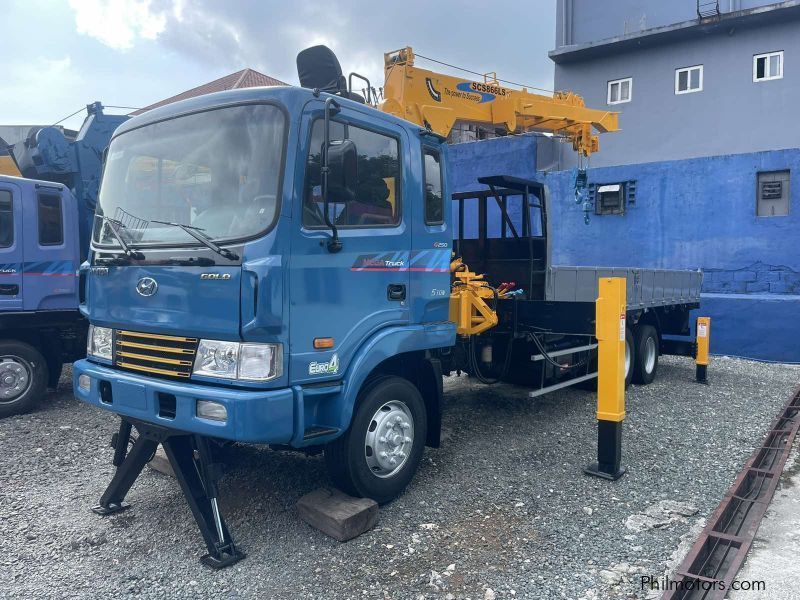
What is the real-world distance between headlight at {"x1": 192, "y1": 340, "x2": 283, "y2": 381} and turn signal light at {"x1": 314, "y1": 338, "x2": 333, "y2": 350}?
266 mm

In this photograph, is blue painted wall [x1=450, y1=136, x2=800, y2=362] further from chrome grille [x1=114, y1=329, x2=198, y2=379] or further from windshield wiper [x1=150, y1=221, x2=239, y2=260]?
chrome grille [x1=114, y1=329, x2=198, y2=379]

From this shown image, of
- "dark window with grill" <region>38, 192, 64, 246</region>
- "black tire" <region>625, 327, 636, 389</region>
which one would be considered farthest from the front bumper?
"black tire" <region>625, 327, 636, 389</region>

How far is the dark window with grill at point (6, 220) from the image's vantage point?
6.57 m

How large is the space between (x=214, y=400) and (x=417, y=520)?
1.64 m

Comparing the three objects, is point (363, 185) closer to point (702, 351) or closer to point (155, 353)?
point (155, 353)

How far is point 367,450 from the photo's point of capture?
401 centimetres

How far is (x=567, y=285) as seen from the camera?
665 centimetres

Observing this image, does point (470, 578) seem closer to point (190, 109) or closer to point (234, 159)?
point (234, 159)

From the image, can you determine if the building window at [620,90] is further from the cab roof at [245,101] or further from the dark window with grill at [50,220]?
the cab roof at [245,101]

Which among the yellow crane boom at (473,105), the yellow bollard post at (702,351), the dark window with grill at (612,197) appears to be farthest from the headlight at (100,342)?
the dark window with grill at (612,197)

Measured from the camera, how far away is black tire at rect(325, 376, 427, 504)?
3.86 meters

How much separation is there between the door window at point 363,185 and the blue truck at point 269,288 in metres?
0.01

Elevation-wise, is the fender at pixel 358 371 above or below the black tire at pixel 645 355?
above

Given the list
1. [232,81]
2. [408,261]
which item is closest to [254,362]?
[408,261]
